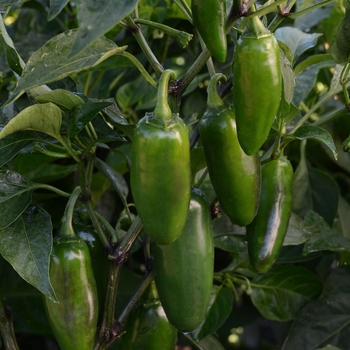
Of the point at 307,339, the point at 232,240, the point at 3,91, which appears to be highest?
the point at 3,91

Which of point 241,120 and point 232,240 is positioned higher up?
point 241,120

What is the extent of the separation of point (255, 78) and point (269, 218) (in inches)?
9.4

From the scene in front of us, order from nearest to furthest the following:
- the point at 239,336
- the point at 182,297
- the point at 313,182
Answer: the point at 182,297 < the point at 313,182 < the point at 239,336

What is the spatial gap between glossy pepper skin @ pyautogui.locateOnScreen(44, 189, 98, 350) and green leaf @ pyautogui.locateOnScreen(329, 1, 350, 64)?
1.31 feet

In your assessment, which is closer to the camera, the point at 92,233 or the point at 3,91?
the point at 92,233

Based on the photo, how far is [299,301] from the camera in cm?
96

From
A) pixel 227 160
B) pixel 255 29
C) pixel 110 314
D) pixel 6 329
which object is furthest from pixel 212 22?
pixel 6 329

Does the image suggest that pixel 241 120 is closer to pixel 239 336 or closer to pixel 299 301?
pixel 299 301

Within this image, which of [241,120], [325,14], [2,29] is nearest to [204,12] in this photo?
[241,120]


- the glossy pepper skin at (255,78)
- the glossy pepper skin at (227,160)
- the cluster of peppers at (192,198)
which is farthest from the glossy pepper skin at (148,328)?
the glossy pepper skin at (255,78)

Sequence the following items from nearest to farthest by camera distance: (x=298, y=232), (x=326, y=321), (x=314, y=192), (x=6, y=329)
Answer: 1. (x=6, y=329)
2. (x=298, y=232)
3. (x=326, y=321)
4. (x=314, y=192)

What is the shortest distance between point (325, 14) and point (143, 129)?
36.5 inches

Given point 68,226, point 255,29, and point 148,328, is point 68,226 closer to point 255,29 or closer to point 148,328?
point 148,328

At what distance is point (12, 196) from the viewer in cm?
64
